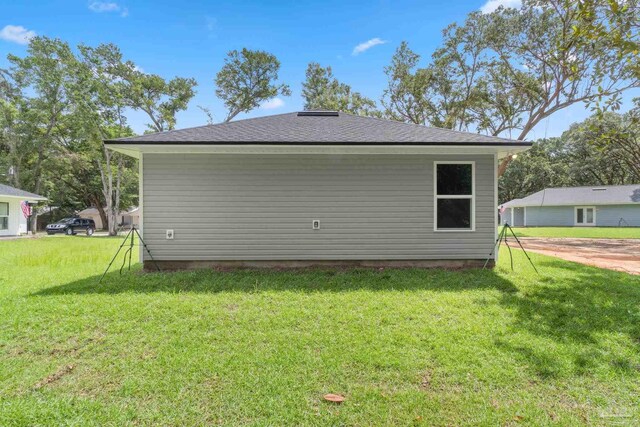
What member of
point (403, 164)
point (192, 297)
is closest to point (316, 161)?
point (403, 164)

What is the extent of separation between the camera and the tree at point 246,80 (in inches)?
955

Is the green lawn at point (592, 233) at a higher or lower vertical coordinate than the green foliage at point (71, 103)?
lower

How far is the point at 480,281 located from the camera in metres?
5.84

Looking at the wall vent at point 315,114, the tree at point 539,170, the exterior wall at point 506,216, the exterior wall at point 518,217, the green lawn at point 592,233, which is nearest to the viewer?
the wall vent at point 315,114

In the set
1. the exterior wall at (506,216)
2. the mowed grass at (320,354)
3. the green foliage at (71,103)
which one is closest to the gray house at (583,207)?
the exterior wall at (506,216)

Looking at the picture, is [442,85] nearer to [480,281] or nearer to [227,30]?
[227,30]

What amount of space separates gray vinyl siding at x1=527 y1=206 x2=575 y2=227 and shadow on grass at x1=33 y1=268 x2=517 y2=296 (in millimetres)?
28361

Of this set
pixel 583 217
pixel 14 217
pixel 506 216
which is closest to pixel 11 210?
pixel 14 217

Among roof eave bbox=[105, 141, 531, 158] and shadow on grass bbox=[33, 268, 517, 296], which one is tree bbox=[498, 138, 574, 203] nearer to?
roof eave bbox=[105, 141, 531, 158]

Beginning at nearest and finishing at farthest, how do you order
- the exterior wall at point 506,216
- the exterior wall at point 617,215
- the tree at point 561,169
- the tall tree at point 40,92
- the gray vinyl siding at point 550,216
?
the tall tree at point 40,92, the exterior wall at point 617,215, the gray vinyl siding at point 550,216, the exterior wall at point 506,216, the tree at point 561,169

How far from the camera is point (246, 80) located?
81.6 ft

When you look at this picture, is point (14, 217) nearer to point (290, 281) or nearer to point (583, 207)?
point (290, 281)

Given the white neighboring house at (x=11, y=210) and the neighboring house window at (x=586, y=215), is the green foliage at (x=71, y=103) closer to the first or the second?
the white neighboring house at (x=11, y=210)

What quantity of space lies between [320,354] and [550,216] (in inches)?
1308
